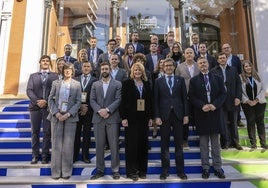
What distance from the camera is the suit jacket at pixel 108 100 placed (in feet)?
12.5

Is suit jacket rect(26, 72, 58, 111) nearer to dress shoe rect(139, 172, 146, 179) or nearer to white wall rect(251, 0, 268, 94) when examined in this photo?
dress shoe rect(139, 172, 146, 179)

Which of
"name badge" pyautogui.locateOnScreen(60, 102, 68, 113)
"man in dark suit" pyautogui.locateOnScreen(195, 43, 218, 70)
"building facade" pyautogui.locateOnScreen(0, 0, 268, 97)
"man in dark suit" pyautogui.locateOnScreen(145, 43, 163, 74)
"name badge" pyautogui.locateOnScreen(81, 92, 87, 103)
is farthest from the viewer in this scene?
"building facade" pyautogui.locateOnScreen(0, 0, 268, 97)

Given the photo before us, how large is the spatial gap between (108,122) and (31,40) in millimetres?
5099

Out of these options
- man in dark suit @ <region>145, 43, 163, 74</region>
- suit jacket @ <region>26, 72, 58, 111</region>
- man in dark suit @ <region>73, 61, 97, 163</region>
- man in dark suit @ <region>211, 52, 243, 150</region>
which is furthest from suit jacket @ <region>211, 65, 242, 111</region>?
→ suit jacket @ <region>26, 72, 58, 111</region>

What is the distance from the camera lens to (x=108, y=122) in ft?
12.5

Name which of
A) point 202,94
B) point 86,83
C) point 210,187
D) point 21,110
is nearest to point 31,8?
point 21,110

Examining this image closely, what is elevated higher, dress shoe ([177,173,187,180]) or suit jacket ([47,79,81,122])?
suit jacket ([47,79,81,122])

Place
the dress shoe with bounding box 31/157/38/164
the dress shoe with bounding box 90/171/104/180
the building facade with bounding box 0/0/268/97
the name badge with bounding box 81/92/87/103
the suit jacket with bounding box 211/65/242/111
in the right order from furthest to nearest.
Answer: the building facade with bounding box 0/0/268/97 → the suit jacket with bounding box 211/65/242/111 → the name badge with bounding box 81/92/87/103 → the dress shoe with bounding box 31/157/38/164 → the dress shoe with bounding box 90/171/104/180

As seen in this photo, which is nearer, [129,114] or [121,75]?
[129,114]

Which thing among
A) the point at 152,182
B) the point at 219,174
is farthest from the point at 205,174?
the point at 152,182

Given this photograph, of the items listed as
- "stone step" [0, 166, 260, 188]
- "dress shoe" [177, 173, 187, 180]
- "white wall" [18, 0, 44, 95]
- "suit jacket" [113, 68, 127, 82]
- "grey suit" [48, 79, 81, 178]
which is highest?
"white wall" [18, 0, 44, 95]

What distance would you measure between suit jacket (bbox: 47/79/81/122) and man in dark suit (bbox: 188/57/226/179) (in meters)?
1.70

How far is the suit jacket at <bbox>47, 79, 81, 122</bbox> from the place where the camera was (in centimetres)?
383

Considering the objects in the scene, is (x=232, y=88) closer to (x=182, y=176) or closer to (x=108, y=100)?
(x=182, y=176)
